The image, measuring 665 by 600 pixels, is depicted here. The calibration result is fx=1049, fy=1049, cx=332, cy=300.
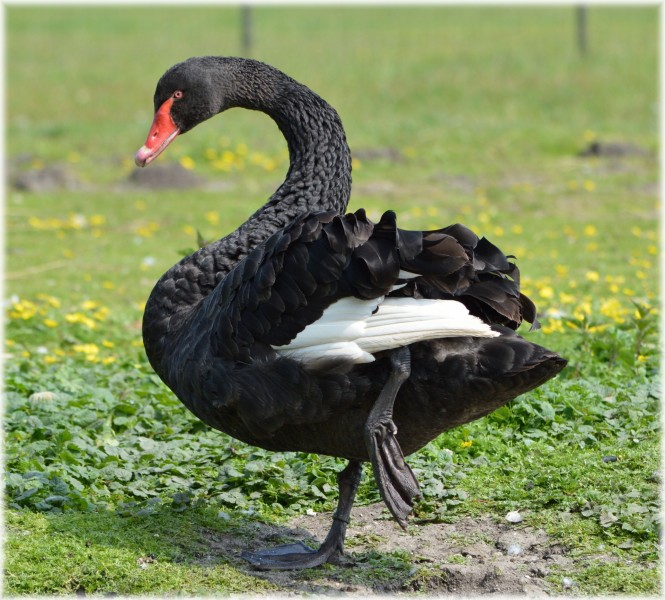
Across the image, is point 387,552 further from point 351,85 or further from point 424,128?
point 351,85

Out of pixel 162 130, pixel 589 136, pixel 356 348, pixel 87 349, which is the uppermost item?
pixel 589 136

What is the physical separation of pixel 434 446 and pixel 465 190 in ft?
21.7

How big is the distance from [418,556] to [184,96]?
204cm

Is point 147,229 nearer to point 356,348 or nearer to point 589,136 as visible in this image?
point 589,136

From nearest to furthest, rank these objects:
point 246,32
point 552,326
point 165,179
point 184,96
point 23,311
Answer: point 184,96
point 552,326
point 23,311
point 165,179
point 246,32

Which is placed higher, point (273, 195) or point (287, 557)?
point (273, 195)

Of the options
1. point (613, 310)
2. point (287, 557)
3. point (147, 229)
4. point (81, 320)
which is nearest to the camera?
point (287, 557)

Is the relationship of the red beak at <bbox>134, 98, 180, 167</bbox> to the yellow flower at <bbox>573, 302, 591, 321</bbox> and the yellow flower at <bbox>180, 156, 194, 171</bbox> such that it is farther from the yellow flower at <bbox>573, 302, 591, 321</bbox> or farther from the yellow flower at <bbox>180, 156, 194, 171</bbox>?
the yellow flower at <bbox>180, 156, 194, 171</bbox>

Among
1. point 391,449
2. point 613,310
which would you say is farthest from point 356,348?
point 613,310

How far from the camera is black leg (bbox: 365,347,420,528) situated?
3252mm

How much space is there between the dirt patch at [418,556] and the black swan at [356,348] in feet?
0.36

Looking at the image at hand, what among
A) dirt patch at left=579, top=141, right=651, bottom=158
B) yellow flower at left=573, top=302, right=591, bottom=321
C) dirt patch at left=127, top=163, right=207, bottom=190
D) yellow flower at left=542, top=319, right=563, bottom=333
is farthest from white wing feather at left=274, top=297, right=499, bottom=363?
dirt patch at left=579, top=141, right=651, bottom=158

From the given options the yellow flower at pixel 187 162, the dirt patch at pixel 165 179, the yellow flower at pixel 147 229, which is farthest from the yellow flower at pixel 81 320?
the yellow flower at pixel 187 162

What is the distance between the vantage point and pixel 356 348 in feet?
10.5
